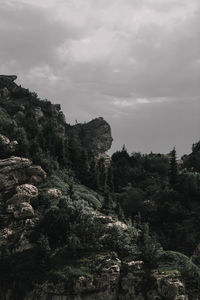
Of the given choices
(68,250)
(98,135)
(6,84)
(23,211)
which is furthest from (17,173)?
(6,84)

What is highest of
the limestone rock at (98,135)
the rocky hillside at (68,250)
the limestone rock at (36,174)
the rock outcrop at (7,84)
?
the rock outcrop at (7,84)

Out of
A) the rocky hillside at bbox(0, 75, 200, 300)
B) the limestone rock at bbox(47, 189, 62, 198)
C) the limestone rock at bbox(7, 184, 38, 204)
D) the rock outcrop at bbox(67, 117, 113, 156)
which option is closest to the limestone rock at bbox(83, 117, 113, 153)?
the rock outcrop at bbox(67, 117, 113, 156)

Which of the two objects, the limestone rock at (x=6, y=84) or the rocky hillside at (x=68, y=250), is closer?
the rocky hillside at (x=68, y=250)

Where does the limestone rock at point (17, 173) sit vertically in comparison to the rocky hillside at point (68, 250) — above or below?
above

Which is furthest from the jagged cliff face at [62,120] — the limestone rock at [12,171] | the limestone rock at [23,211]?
the limestone rock at [23,211]

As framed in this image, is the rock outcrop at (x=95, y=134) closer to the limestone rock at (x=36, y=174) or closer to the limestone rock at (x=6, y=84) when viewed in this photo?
the limestone rock at (x=6, y=84)

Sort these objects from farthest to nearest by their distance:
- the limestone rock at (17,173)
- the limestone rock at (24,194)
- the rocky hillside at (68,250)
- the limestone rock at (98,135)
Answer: the limestone rock at (98,135) → the limestone rock at (17,173) → the limestone rock at (24,194) → the rocky hillside at (68,250)

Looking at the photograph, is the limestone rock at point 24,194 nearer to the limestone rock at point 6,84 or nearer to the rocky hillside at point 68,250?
the rocky hillside at point 68,250

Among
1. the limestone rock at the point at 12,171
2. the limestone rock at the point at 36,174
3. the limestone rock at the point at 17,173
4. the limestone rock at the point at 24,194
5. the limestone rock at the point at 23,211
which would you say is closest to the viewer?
the limestone rock at the point at 23,211

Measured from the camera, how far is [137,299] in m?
47.3

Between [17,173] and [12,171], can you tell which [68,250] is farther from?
[12,171]

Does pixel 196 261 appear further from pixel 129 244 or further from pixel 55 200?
pixel 55 200

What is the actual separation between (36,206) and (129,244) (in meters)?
16.2

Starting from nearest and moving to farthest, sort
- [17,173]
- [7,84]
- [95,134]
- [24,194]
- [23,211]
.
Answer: [23,211]
[24,194]
[17,173]
[95,134]
[7,84]
